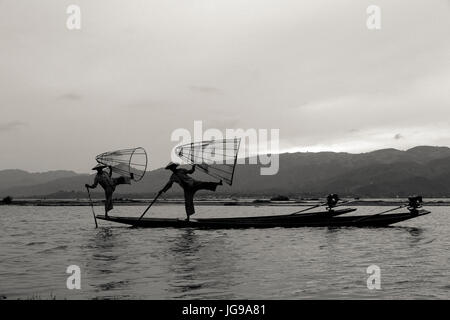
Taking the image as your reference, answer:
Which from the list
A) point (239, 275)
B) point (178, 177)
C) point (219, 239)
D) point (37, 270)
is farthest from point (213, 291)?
point (178, 177)

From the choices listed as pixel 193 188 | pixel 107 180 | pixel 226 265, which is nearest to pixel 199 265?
pixel 226 265

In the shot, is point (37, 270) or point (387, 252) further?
point (387, 252)

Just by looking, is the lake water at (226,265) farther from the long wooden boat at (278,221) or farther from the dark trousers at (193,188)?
the dark trousers at (193,188)

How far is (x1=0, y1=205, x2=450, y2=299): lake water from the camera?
1294cm

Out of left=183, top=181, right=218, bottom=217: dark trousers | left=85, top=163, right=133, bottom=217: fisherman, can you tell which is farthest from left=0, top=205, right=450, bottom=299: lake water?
left=85, top=163, right=133, bottom=217: fisherman

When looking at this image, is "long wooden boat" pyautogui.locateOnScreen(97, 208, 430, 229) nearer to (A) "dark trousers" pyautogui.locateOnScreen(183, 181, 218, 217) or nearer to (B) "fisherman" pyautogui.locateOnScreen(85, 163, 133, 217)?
(A) "dark trousers" pyautogui.locateOnScreen(183, 181, 218, 217)

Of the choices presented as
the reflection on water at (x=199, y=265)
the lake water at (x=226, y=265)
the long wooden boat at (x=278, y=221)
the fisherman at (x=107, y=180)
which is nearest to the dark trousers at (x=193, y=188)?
the long wooden boat at (x=278, y=221)

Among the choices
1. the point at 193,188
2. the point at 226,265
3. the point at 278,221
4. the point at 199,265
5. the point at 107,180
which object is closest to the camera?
the point at 199,265

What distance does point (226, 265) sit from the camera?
17562 millimetres

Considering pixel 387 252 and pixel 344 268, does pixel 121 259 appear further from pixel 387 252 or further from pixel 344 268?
pixel 387 252

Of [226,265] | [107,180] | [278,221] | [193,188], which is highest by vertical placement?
[107,180]

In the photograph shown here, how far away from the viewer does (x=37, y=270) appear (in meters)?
16.7

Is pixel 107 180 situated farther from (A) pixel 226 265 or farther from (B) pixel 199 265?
(A) pixel 226 265
